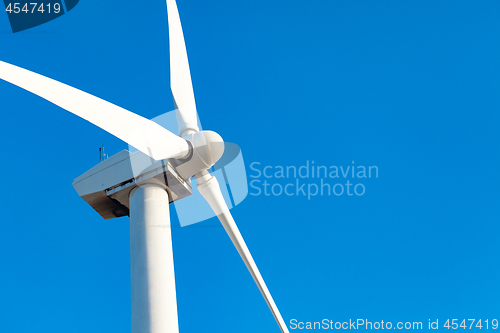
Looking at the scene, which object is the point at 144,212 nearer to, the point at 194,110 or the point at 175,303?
the point at 175,303

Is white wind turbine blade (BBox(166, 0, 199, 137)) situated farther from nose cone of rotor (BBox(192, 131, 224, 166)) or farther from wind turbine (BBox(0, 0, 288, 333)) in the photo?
nose cone of rotor (BBox(192, 131, 224, 166))

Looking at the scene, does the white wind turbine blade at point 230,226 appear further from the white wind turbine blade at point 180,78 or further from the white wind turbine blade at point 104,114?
the white wind turbine blade at point 180,78

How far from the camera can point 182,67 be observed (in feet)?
44.7

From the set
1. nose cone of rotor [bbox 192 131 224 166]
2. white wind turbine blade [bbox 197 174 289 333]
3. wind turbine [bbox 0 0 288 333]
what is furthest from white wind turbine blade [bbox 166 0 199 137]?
white wind turbine blade [bbox 197 174 289 333]

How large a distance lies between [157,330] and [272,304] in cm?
427

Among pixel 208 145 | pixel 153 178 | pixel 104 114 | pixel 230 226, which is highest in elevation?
pixel 208 145

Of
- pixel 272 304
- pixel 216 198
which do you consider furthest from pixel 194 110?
pixel 272 304

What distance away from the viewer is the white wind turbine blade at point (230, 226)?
482 inches

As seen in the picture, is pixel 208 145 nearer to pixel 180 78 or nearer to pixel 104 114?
pixel 104 114

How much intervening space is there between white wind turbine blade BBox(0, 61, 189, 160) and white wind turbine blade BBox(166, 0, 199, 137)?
46.3 inches

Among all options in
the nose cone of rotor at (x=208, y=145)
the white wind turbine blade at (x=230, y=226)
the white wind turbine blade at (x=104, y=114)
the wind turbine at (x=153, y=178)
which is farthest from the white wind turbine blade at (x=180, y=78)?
the white wind turbine blade at (x=230, y=226)

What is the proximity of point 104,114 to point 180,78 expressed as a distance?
3657mm

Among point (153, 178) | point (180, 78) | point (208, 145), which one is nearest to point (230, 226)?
point (208, 145)

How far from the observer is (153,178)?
11359 mm
